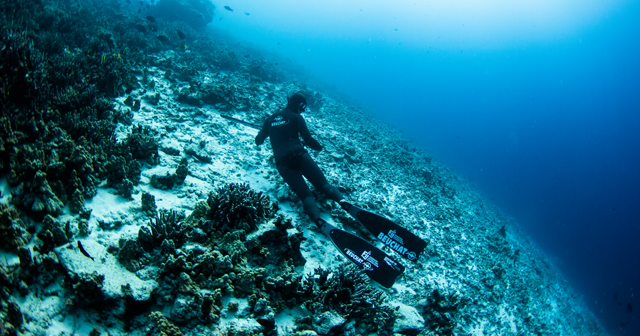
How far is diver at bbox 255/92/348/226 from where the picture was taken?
17.2ft

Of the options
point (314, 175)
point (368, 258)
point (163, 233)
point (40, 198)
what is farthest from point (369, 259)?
point (40, 198)

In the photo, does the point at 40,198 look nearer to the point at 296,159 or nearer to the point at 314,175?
the point at 296,159

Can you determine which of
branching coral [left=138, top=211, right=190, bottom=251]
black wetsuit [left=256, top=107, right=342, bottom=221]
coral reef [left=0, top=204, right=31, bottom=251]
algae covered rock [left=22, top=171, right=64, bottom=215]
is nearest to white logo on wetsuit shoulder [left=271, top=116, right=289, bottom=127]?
black wetsuit [left=256, top=107, right=342, bottom=221]

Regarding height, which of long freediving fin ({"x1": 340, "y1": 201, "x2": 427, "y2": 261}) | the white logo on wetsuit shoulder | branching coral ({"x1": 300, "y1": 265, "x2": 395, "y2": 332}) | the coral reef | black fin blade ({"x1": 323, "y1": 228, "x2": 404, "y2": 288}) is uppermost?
the white logo on wetsuit shoulder

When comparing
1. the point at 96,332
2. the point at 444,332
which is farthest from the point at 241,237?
the point at 444,332

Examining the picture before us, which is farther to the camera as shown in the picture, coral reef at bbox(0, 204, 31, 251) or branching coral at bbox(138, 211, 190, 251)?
branching coral at bbox(138, 211, 190, 251)

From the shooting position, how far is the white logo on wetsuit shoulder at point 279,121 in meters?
5.86

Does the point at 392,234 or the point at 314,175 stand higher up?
the point at 314,175

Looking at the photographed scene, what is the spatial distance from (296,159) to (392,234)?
2701 millimetres

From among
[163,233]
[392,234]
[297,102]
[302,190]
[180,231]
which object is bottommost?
[163,233]

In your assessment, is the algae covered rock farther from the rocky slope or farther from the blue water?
the blue water

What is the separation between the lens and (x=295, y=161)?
552 cm

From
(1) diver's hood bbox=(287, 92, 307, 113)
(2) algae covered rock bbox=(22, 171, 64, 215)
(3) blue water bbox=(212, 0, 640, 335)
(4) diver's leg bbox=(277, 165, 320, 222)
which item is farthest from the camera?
(3) blue water bbox=(212, 0, 640, 335)

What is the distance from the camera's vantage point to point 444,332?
438cm
